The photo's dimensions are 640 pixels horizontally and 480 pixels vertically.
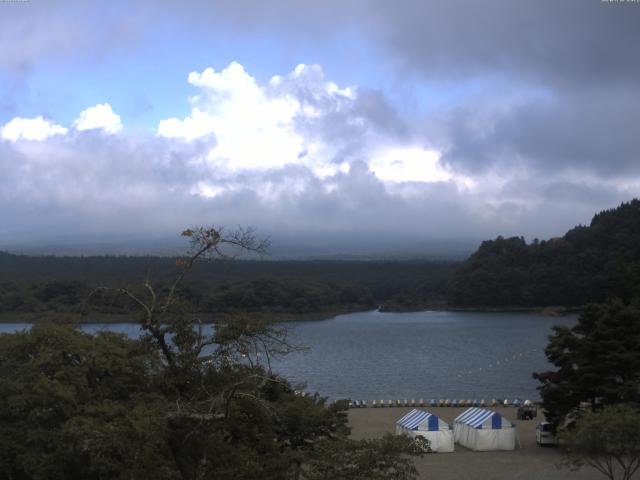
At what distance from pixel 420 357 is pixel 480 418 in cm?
2756

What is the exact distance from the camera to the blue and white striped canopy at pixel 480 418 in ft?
65.0

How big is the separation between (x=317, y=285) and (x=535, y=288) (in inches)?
912

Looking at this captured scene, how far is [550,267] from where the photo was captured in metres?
82.6

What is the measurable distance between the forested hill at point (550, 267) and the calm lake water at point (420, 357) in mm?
5210

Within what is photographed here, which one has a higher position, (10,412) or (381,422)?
(10,412)

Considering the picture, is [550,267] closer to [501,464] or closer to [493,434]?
[493,434]

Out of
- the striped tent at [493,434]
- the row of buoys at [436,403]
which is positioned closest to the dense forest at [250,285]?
the row of buoys at [436,403]

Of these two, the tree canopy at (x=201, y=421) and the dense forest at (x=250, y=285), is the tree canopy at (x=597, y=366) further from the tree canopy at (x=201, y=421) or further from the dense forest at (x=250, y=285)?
the dense forest at (x=250, y=285)

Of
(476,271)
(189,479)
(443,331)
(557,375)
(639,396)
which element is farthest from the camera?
(476,271)

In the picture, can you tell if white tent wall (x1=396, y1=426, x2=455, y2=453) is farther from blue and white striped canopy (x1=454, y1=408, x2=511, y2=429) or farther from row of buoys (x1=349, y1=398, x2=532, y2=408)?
row of buoys (x1=349, y1=398, x2=532, y2=408)

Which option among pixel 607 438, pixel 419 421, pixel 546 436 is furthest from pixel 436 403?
pixel 607 438

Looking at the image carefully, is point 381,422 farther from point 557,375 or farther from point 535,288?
point 535,288

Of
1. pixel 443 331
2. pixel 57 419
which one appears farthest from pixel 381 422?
pixel 443 331

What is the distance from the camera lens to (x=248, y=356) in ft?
23.9
